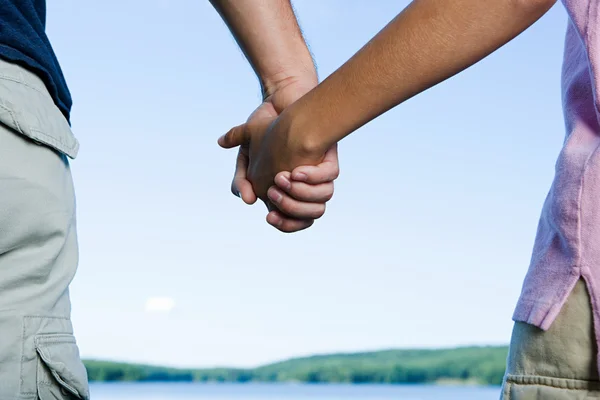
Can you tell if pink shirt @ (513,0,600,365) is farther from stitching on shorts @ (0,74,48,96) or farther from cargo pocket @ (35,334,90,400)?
stitching on shorts @ (0,74,48,96)

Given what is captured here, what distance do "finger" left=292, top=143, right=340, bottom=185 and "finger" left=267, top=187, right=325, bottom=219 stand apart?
0.08 m

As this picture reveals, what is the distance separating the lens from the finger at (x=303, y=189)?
1489mm

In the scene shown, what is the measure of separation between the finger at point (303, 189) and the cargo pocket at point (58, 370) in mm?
509

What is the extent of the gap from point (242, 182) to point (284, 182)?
23 cm

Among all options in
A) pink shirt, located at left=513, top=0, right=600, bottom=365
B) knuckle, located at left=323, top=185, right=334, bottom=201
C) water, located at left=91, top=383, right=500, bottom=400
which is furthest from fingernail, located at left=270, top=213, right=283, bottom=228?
water, located at left=91, top=383, right=500, bottom=400

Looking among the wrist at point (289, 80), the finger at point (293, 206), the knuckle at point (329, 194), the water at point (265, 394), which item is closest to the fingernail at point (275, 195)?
the finger at point (293, 206)

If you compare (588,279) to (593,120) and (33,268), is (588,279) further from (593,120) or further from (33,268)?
(33,268)

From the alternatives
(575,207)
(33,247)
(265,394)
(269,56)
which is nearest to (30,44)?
(33,247)

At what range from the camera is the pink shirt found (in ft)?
2.74

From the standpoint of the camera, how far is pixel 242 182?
66.7 inches

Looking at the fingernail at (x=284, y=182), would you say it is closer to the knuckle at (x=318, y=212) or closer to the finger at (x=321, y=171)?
the finger at (x=321, y=171)

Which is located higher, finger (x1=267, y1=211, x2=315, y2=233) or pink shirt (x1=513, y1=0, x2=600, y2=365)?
finger (x1=267, y1=211, x2=315, y2=233)

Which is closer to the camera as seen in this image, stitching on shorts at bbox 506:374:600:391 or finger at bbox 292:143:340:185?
stitching on shorts at bbox 506:374:600:391

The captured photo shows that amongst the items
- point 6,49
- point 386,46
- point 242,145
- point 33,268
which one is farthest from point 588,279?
point 242,145
